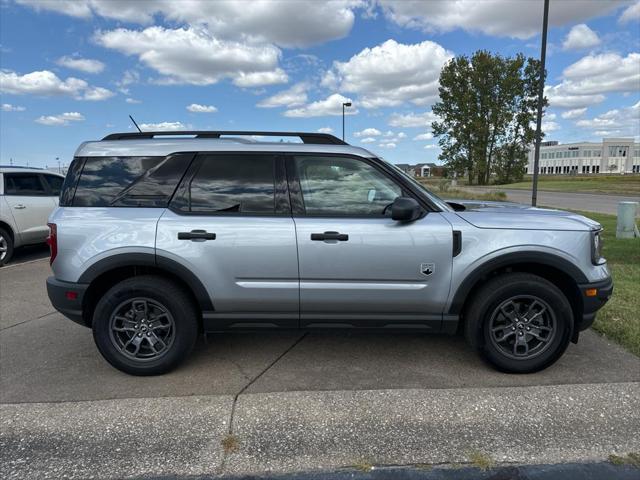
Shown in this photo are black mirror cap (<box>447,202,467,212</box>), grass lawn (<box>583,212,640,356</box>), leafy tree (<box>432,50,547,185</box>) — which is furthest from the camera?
leafy tree (<box>432,50,547,185</box>)

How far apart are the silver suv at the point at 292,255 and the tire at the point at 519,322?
1 centimetres

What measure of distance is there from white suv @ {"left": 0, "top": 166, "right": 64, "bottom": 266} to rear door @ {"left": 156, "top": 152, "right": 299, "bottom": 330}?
6304mm

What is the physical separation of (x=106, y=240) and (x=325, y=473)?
2.31 m

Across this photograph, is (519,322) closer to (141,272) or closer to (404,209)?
(404,209)

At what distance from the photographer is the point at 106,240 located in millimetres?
3543

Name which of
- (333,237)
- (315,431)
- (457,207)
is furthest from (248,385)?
(457,207)

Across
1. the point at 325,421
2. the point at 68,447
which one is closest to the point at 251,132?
the point at 325,421

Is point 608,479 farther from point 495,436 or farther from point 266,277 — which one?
point 266,277

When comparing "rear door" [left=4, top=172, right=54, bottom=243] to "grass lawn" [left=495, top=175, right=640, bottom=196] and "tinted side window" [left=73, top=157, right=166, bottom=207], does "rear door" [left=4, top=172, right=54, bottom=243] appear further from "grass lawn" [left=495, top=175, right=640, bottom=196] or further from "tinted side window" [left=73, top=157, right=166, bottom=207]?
"grass lawn" [left=495, top=175, right=640, bottom=196]

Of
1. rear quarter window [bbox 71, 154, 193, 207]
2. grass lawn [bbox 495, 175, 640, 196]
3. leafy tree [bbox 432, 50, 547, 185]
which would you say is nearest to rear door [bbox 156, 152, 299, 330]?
rear quarter window [bbox 71, 154, 193, 207]

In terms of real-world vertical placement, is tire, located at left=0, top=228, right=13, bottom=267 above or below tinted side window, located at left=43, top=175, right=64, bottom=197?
below

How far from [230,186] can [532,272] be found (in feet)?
8.07

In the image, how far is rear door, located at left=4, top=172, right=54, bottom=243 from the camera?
27.3 feet

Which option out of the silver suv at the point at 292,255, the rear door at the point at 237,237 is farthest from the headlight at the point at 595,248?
the rear door at the point at 237,237
